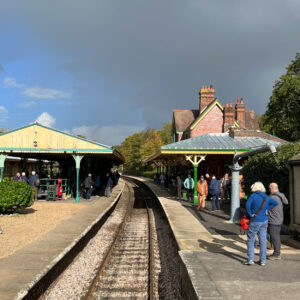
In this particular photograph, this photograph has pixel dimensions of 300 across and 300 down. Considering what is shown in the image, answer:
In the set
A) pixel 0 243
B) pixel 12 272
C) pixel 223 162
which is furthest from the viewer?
pixel 223 162

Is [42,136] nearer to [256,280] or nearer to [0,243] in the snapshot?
[0,243]

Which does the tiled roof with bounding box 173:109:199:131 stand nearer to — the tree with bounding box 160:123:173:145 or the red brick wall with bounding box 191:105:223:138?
the red brick wall with bounding box 191:105:223:138

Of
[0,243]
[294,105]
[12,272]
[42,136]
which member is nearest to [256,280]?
[12,272]

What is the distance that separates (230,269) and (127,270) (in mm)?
2771

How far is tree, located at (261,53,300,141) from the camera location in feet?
100

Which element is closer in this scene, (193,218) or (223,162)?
(193,218)

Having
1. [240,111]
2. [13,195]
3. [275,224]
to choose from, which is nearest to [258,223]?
[275,224]

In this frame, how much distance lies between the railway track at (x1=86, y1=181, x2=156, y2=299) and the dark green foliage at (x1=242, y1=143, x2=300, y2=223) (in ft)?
14.9

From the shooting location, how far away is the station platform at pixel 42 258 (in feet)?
15.7

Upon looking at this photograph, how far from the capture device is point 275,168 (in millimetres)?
9672

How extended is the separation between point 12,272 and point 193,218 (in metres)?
7.22

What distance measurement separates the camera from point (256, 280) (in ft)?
14.9

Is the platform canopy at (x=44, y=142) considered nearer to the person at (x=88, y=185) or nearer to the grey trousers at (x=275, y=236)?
the person at (x=88, y=185)

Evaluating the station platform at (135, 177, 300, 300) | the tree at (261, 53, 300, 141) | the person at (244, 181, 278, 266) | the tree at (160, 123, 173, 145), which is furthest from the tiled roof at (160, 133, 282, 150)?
the tree at (160, 123, 173, 145)
